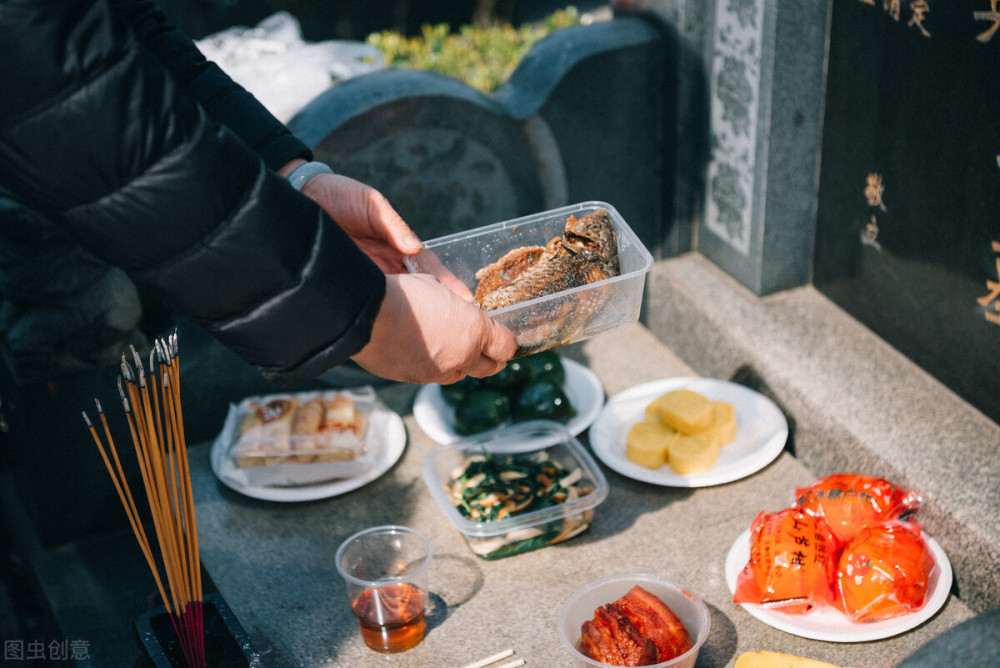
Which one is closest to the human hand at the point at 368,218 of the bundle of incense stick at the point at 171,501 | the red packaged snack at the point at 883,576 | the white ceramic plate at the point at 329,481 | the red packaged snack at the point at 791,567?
the bundle of incense stick at the point at 171,501

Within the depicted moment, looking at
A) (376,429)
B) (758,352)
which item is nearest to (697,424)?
(758,352)

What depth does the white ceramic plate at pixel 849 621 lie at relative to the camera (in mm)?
1758

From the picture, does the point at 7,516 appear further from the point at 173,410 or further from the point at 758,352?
the point at 758,352

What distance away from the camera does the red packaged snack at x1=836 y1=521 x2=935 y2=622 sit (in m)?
1.74

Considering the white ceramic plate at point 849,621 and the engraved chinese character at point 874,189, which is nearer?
the white ceramic plate at point 849,621

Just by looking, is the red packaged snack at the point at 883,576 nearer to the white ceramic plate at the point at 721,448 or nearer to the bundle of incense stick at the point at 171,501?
the white ceramic plate at the point at 721,448

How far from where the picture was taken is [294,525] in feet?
7.60

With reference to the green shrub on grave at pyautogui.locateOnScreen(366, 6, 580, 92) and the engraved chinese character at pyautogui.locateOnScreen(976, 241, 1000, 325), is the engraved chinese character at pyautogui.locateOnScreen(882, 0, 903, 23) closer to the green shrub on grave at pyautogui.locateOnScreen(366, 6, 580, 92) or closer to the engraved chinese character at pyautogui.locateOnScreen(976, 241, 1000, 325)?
the engraved chinese character at pyautogui.locateOnScreen(976, 241, 1000, 325)

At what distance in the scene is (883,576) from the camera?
174 centimetres

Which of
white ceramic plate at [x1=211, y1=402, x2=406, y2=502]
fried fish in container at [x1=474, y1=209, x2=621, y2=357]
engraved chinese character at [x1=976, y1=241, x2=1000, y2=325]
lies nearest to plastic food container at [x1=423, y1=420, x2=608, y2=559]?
white ceramic plate at [x1=211, y1=402, x2=406, y2=502]

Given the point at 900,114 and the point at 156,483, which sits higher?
the point at 900,114

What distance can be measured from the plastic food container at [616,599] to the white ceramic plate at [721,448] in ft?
1.68

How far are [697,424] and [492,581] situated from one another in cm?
68

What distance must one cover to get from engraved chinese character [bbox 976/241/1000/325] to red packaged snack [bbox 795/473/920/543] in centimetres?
50
